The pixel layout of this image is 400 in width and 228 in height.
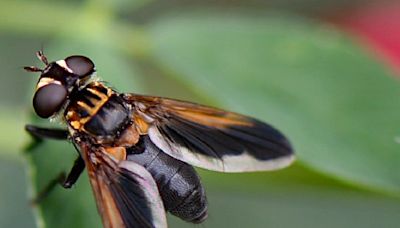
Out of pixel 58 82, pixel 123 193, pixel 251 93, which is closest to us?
pixel 123 193

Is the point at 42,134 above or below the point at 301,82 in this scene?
below

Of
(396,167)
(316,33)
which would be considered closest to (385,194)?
(396,167)

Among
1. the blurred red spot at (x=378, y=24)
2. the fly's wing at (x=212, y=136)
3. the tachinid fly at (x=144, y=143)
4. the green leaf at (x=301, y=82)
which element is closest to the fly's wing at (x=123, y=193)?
the tachinid fly at (x=144, y=143)

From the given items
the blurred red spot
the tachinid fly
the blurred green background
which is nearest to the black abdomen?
the tachinid fly

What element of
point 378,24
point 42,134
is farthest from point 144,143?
point 378,24

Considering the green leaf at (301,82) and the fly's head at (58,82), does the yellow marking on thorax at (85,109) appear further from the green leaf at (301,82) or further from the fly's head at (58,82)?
the green leaf at (301,82)

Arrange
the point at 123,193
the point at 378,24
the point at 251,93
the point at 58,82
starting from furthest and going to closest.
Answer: the point at 378,24 → the point at 251,93 → the point at 58,82 → the point at 123,193

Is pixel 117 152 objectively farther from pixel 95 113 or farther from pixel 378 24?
pixel 378 24
